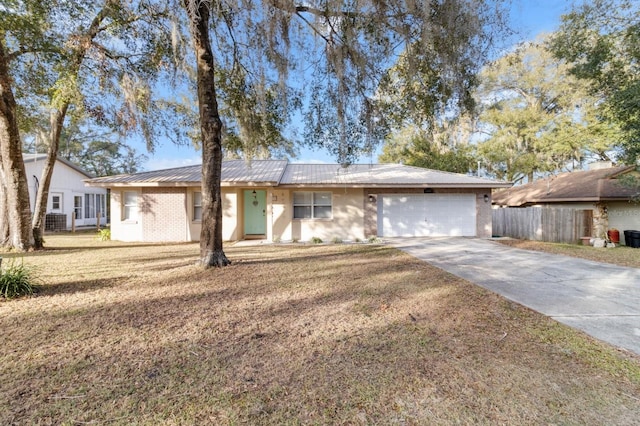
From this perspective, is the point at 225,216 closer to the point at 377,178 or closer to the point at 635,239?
the point at 377,178

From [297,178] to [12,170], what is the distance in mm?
8933

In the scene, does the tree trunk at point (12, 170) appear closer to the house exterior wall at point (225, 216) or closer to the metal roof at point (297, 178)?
the metal roof at point (297, 178)

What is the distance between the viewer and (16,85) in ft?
31.2

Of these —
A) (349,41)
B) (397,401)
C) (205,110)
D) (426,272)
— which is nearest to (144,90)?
(205,110)

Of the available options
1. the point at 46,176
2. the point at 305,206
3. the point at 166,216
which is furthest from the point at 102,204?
the point at 305,206

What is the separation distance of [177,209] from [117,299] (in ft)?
27.6

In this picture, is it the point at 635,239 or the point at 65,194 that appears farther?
the point at 65,194

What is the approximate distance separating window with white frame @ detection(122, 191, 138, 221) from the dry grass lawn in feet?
26.1

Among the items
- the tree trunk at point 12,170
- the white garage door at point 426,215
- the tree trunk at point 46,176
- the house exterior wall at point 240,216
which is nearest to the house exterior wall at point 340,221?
the house exterior wall at point 240,216

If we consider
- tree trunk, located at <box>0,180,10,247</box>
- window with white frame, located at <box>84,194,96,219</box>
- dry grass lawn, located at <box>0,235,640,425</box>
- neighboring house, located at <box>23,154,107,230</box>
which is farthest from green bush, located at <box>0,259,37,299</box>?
window with white frame, located at <box>84,194,96,219</box>

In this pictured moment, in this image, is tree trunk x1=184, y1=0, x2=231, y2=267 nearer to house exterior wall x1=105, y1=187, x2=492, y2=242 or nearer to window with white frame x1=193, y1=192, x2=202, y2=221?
house exterior wall x1=105, y1=187, x2=492, y2=242

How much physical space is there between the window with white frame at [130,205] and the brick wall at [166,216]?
21.0 inches

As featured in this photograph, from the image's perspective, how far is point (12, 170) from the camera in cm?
866

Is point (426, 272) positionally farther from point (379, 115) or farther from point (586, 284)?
point (379, 115)
